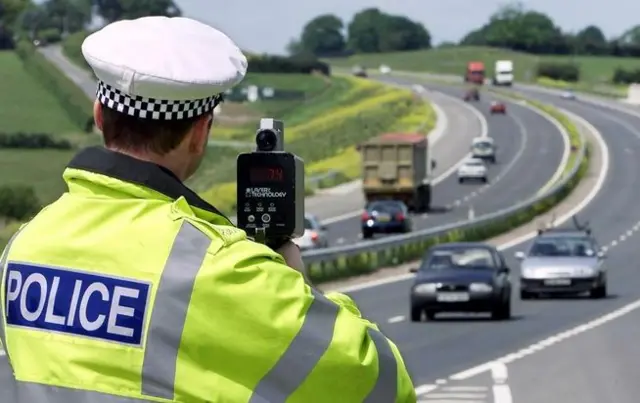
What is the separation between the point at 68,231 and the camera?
9.25 ft

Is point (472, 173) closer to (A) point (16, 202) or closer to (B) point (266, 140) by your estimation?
(A) point (16, 202)

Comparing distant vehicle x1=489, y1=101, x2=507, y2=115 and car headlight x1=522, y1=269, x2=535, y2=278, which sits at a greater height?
car headlight x1=522, y1=269, x2=535, y2=278

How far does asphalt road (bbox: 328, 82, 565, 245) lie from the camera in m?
66.7

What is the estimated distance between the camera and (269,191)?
341 cm

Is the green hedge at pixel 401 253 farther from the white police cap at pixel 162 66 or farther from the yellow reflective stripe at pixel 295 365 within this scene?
the yellow reflective stripe at pixel 295 365

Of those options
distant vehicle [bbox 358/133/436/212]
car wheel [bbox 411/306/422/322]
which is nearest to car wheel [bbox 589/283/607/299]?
car wheel [bbox 411/306/422/322]

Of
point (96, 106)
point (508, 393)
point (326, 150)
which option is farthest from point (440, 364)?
point (326, 150)

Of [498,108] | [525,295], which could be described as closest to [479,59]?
[498,108]

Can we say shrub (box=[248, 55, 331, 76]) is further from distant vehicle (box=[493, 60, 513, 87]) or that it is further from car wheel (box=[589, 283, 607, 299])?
car wheel (box=[589, 283, 607, 299])

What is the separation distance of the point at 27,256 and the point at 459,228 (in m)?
46.1

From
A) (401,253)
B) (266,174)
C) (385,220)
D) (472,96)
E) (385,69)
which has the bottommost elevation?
(385,69)

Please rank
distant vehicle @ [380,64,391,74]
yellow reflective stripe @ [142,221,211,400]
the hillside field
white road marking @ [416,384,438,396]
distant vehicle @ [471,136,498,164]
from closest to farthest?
yellow reflective stripe @ [142,221,211,400] → white road marking @ [416,384,438,396] → distant vehicle @ [471,136,498,164] → distant vehicle @ [380,64,391,74] → the hillside field

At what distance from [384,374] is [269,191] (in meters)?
0.72

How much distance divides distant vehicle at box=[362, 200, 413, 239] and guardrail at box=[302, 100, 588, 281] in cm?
357
